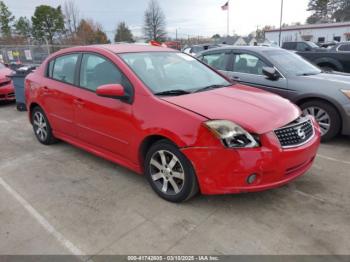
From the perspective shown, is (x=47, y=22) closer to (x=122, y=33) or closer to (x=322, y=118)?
(x=122, y=33)

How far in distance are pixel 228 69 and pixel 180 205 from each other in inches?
152

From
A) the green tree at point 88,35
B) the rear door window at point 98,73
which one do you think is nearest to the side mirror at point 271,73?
the rear door window at point 98,73

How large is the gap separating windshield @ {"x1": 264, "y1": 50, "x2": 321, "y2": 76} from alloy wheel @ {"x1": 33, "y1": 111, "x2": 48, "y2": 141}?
4.12m

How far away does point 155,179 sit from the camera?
342 centimetres

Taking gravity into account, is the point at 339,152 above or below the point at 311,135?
below

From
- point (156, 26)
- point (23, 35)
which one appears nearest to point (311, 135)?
point (23, 35)

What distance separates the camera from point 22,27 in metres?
45.8

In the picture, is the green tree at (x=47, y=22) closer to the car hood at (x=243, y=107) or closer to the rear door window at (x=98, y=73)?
the rear door window at (x=98, y=73)

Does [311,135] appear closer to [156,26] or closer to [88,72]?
[88,72]

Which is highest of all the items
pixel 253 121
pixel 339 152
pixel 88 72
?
pixel 88 72

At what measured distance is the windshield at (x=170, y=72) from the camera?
3572mm

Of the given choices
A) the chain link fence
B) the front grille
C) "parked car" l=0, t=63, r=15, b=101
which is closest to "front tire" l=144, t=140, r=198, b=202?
the front grille

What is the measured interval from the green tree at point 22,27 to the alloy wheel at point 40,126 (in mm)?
46066

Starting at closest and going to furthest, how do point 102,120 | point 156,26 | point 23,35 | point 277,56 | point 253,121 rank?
point 253,121
point 102,120
point 277,56
point 23,35
point 156,26
